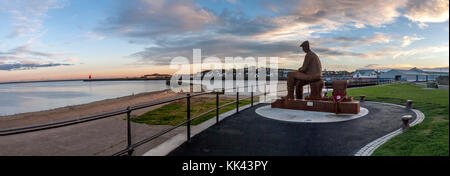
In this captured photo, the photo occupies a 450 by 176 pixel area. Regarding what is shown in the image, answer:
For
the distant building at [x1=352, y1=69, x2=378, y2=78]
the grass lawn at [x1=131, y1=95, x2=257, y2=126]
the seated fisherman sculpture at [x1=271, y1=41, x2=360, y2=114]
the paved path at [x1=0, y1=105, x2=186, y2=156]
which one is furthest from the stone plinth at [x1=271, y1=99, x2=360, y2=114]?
the distant building at [x1=352, y1=69, x2=378, y2=78]

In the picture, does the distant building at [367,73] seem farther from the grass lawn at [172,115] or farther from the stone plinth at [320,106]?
the stone plinth at [320,106]

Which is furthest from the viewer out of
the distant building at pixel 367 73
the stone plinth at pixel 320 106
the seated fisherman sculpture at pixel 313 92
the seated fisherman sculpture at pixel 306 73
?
the distant building at pixel 367 73

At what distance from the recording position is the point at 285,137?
502 cm

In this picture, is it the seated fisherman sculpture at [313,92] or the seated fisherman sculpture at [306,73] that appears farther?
the seated fisherman sculpture at [306,73]

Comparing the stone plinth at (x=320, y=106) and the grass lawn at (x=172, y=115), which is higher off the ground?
the stone plinth at (x=320, y=106)

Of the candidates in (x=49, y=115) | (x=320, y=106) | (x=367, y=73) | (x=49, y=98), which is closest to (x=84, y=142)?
(x=320, y=106)

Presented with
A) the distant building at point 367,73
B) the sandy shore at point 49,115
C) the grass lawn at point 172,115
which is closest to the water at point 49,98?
the sandy shore at point 49,115

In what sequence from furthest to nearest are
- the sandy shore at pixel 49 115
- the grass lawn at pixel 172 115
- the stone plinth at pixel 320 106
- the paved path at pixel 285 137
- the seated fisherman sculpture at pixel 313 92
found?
the sandy shore at pixel 49 115 < the grass lawn at pixel 172 115 < the seated fisherman sculpture at pixel 313 92 < the stone plinth at pixel 320 106 < the paved path at pixel 285 137

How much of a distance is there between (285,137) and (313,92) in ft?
15.4

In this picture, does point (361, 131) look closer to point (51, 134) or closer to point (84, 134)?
point (84, 134)

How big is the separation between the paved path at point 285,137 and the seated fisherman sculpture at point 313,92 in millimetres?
1347

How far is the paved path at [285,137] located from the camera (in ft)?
13.5

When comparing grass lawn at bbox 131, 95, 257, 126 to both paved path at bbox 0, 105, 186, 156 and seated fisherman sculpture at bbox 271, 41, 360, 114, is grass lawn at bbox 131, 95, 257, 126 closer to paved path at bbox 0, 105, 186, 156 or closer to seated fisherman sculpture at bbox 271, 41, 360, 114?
paved path at bbox 0, 105, 186, 156

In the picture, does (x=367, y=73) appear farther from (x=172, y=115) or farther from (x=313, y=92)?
(x=172, y=115)
